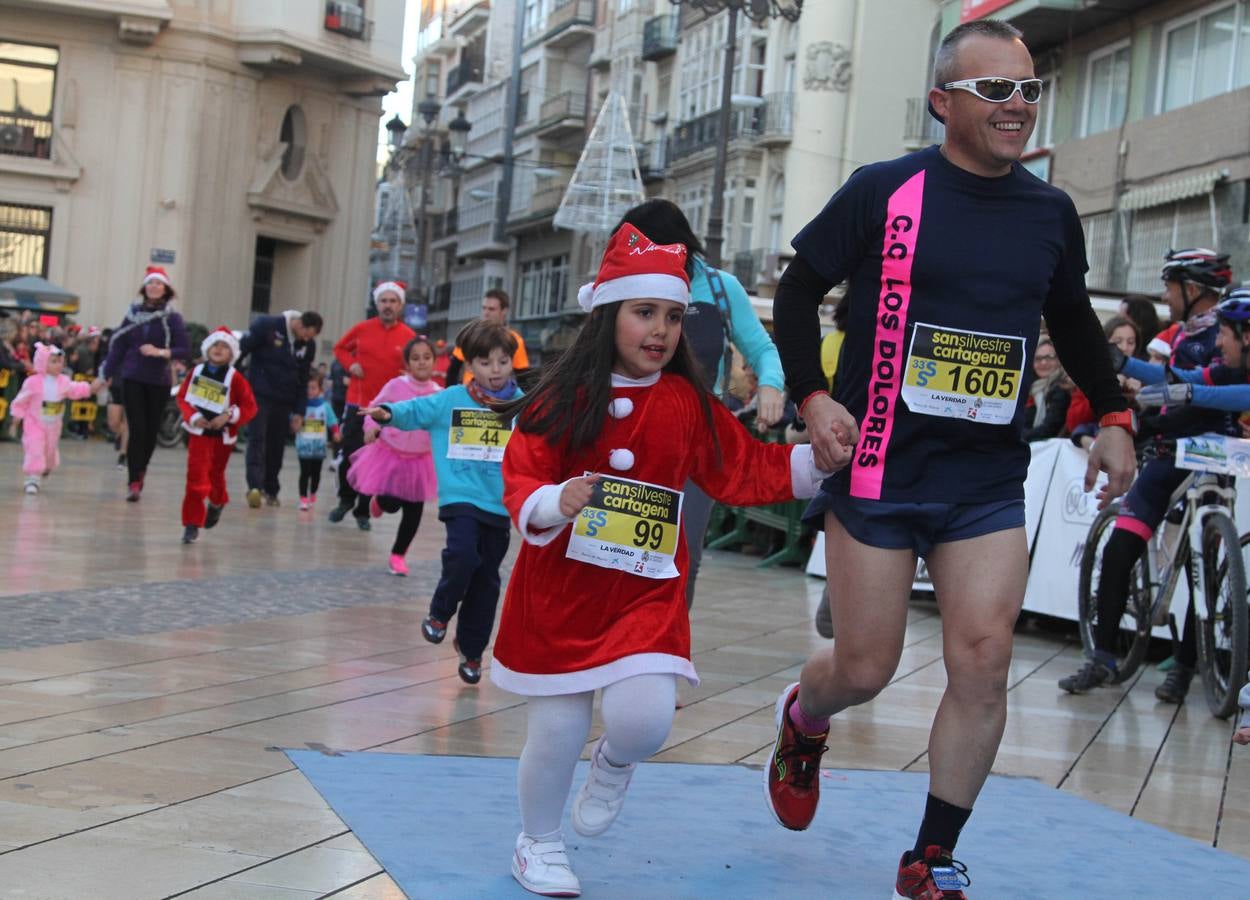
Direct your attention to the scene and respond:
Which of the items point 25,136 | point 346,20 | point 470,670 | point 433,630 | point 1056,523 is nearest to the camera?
point 470,670

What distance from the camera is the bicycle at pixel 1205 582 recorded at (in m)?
7.96

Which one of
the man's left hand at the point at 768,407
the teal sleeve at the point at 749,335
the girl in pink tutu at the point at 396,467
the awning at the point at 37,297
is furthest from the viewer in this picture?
the awning at the point at 37,297

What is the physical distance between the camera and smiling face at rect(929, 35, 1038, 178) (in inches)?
180

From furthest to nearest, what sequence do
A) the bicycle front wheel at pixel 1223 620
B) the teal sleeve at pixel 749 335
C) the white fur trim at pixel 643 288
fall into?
1. the bicycle front wheel at pixel 1223 620
2. the teal sleeve at pixel 749 335
3. the white fur trim at pixel 643 288

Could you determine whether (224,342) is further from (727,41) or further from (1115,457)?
(727,41)

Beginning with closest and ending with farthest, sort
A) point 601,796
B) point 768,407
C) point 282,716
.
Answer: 1. point 601,796
2. point 768,407
3. point 282,716

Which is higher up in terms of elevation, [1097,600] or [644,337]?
[644,337]

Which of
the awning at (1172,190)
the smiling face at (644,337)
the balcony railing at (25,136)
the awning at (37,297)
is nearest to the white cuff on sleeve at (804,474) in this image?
the smiling face at (644,337)

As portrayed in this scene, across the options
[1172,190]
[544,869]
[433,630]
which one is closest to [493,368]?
[433,630]

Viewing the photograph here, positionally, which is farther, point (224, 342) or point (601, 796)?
point (224, 342)

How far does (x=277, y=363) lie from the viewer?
18188 mm

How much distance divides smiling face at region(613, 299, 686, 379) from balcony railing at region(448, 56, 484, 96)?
278 ft

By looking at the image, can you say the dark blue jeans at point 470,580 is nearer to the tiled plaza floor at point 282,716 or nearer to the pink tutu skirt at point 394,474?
the tiled plaza floor at point 282,716

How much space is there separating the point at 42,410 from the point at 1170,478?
12.2 m
